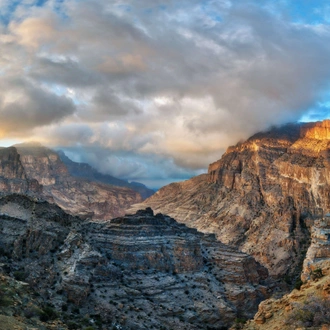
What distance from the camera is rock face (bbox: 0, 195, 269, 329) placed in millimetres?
64062

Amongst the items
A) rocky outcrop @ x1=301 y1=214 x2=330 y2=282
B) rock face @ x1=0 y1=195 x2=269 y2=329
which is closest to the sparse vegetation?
rock face @ x1=0 y1=195 x2=269 y2=329

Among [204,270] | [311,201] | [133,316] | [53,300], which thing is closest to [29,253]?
[53,300]

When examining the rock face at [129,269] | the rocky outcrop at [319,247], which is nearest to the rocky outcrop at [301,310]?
the rock face at [129,269]

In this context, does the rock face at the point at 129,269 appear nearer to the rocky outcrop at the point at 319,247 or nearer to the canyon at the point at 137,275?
the canyon at the point at 137,275

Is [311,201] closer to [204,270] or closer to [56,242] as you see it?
[204,270]

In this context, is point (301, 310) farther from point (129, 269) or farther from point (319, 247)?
point (319, 247)

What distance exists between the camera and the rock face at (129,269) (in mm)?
64062

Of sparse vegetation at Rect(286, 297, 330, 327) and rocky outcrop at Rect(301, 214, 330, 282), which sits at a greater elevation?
rocky outcrop at Rect(301, 214, 330, 282)

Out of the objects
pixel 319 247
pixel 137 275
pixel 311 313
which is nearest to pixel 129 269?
pixel 137 275

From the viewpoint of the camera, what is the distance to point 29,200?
8025 cm

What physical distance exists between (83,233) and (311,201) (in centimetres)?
13033

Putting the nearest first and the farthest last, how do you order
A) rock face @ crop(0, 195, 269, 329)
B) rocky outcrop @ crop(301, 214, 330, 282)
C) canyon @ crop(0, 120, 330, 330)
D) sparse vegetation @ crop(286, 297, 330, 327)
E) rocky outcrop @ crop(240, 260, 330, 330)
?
sparse vegetation @ crop(286, 297, 330, 327) → rocky outcrop @ crop(240, 260, 330, 330) → canyon @ crop(0, 120, 330, 330) → rock face @ crop(0, 195, 269, 329) → rocky outcrop @ crop(301, 214, 330, 282)

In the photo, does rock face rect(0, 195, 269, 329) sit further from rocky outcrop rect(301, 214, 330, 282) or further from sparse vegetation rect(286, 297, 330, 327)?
sparse vegetation rect(286, 297, 330, 327)

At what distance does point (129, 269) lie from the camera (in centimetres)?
7938
